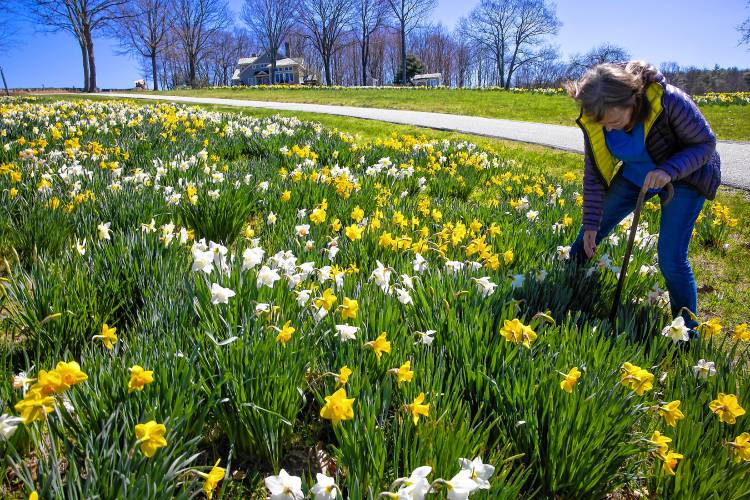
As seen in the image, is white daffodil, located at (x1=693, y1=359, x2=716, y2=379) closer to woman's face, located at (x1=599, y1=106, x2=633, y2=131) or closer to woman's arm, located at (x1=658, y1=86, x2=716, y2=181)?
woman's arm, located at (x1=658, y1=86, x2=716, y2=181)

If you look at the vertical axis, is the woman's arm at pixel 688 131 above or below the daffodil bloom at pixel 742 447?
above

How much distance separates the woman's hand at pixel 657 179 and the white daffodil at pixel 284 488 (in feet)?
6.65

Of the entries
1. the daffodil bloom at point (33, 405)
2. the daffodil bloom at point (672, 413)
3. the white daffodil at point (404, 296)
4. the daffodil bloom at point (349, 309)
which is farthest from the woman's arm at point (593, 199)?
the daffodil bloom at point (33, 405)

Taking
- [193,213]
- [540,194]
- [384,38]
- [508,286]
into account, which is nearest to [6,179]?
[193,213]

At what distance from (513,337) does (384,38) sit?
7151 centimetres

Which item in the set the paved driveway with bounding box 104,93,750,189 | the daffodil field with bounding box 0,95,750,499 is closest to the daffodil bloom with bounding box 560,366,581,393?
the daffodil field with bounding box 0,95,750,499

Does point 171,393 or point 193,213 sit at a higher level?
point 193,213

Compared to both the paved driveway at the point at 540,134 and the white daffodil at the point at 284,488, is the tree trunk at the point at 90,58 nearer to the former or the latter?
the paved driveway at the point at 540,134

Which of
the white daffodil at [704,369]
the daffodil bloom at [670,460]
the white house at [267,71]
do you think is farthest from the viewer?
the white house at [267,71]

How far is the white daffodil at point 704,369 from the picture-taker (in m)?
1.87

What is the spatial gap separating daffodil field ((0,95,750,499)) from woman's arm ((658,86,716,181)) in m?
0.80

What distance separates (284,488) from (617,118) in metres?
2.21

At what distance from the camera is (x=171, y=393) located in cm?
145

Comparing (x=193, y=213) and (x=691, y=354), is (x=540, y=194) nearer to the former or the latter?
(x=691, y=354)
